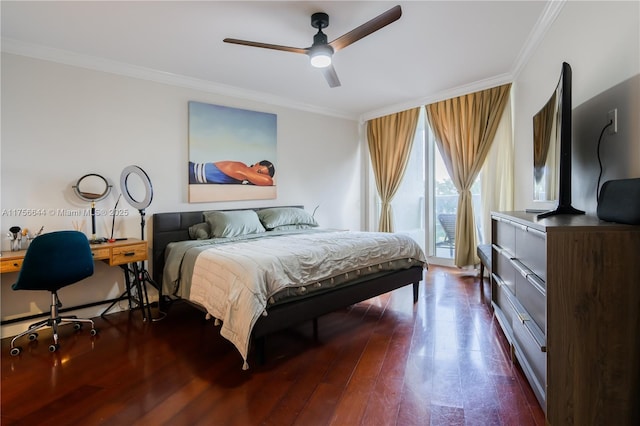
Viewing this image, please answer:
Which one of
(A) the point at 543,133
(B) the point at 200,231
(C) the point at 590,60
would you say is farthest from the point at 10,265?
(C) the point at 590,60

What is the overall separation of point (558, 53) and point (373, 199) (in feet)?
11.7

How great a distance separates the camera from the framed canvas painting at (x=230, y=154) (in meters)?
3.78

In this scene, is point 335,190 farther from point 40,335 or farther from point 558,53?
point 40,335

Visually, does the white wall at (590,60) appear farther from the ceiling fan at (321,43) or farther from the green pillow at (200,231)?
the green pillow at (200,231)

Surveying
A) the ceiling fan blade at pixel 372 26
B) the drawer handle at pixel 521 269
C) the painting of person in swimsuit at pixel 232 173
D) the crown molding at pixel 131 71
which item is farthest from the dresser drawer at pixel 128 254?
the drawer handle at pixel 521 269

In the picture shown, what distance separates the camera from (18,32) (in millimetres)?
2615

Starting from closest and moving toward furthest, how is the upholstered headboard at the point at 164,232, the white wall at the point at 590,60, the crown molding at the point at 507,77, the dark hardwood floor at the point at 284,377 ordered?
the white wall at the point at 590,60, the dark hardwood floor at the point at 284,377, the crown molding at the point at 507,77, the upholstered headboard at the point at 164,232

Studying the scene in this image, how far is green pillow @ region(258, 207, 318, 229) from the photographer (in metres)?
3.96

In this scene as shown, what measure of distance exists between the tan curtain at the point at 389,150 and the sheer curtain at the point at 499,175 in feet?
4.01

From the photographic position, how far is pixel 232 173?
4066 millimetres

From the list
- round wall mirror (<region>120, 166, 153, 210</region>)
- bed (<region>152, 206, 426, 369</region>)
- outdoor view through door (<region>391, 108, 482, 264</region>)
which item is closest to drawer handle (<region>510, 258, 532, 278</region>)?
bed (<region>152, 206, 426, 369</region>)

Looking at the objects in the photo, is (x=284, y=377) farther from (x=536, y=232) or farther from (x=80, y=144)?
(x=80, y=144)

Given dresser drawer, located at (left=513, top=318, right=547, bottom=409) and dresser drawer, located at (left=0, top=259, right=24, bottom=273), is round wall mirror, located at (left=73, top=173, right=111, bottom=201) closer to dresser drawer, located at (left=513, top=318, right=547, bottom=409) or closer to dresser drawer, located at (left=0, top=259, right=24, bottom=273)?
dresser drawer, located at (left=0, top=259, right=24, bottom=273)

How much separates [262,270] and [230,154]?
7.82ft
